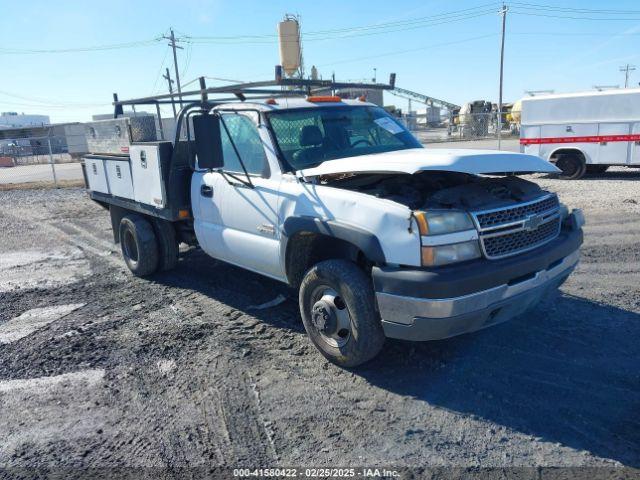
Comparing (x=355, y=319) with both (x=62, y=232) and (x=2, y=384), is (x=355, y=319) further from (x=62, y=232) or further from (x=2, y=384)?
(x=62, y=232)

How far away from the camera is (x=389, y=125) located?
5207mm

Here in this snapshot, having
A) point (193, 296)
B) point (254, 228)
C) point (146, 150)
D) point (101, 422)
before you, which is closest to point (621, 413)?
point (254, 228)

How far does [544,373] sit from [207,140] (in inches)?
127

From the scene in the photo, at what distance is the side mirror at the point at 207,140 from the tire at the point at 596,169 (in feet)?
44.7

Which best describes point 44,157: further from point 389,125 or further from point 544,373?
point 544,373

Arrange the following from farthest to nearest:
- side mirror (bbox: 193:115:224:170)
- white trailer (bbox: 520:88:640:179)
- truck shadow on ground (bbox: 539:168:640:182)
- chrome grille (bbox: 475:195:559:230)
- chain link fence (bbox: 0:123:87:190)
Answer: chain link fence (bbox: 0:123:87:190) → truck shadow on ground (bbox: 539:168:640:182) → white trailer (bbox: 520:88:640:179) → side mirror (bbox: 193:115:224:170) → chrome grille (bbox: 475:195:559:230)

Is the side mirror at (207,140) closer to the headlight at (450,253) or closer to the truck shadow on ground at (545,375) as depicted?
the headlight at (450,253)

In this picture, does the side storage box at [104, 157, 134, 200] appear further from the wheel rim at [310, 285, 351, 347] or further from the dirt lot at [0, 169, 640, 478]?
the wheel rim at [310, 285, 351, 347]

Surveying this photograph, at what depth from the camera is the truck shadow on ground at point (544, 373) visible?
3051 millimetres

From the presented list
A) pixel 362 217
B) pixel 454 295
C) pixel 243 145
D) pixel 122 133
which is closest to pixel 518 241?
pixel 454 295

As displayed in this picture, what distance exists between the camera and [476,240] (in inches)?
129

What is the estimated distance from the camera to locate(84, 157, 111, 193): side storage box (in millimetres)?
6965

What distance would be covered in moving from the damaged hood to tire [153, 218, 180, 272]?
2.83 meters

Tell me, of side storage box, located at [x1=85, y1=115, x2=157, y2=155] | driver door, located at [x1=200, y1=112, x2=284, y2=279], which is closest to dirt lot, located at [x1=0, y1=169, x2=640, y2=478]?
driver door, located at [x1=200, y1=112, x2=284, y2=279]
